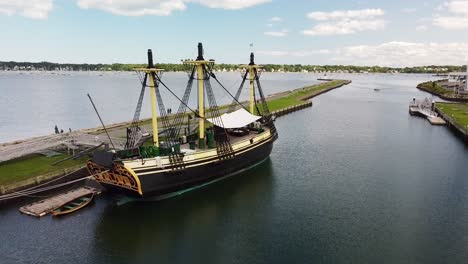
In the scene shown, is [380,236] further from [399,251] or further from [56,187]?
[56,187]

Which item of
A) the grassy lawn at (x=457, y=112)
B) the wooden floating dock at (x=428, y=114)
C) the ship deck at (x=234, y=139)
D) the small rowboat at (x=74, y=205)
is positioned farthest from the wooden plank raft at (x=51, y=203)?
the wooden floating dock at (x=428, y=114)

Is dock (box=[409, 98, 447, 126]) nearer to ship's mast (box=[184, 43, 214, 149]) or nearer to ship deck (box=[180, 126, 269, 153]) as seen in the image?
ship deck (box=[180, 126, 269, 153])

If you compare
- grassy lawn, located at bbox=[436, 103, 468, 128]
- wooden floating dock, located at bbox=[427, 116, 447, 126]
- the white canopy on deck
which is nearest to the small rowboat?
the white canopy on deck

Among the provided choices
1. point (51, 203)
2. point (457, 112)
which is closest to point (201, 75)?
point (51, 203)

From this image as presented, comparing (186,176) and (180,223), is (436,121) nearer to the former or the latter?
(186,176)

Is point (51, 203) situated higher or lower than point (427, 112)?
lower
